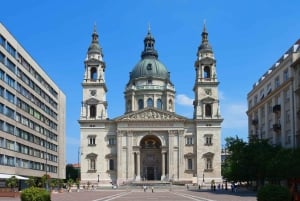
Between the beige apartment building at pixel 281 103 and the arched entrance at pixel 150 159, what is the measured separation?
107 ft

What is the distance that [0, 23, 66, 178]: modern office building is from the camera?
73.2 metres

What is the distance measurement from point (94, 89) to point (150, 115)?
42.3 feet

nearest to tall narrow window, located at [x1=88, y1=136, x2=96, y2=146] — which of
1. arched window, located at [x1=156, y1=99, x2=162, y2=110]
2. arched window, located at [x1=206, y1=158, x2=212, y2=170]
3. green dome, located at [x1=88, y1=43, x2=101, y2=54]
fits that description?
green dome, located at [x1=88, y1=43, x2=101, y2=54]

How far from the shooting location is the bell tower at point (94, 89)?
359 feet

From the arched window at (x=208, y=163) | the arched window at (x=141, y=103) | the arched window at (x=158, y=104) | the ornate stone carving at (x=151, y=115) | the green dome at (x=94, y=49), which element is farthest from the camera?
the arched window at (x=158, y=104)

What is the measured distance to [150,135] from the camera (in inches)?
4316

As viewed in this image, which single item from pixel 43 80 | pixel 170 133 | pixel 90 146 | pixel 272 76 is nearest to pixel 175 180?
pixel 170 133

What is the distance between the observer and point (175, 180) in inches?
4193

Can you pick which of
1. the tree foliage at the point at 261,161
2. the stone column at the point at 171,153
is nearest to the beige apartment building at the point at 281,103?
the tree foliage at the point at 261,161

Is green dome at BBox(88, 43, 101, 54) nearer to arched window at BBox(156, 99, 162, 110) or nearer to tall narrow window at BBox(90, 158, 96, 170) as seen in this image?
arched window at BBox(156, 99, 162, 110)

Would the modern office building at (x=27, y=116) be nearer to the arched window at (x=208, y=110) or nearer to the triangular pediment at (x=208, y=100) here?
the triangular pediment at (x=208, y=100)

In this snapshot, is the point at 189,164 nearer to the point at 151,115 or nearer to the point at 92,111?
the point at 151,115

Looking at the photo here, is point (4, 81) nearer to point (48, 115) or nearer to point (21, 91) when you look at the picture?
point (21, 91)

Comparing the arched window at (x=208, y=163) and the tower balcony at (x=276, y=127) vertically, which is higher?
the tower balcony at (x=276, y=127)
